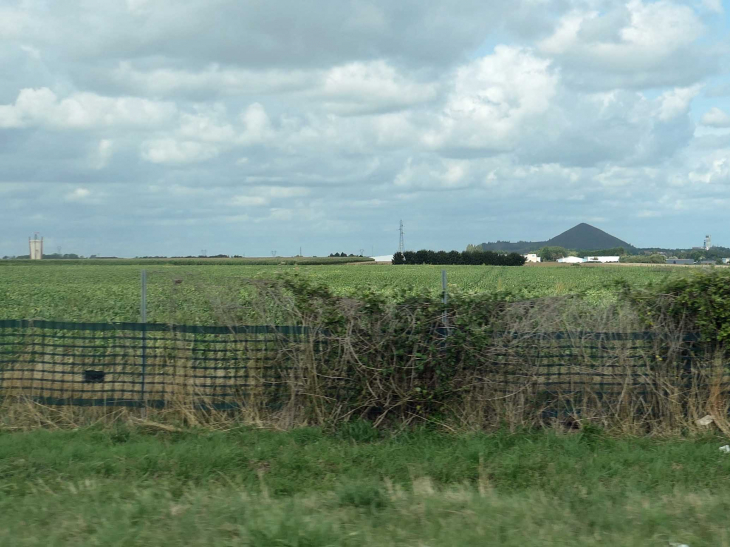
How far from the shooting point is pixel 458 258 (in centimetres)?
5356

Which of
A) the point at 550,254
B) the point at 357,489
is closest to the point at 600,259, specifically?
the point at 550,254

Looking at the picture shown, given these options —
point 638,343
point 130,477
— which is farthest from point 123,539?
point 638,343

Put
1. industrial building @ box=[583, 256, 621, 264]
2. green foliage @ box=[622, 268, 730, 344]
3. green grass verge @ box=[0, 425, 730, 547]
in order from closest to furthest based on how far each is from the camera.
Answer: green grass verge @ box=[0, 425, 730, 547] → green foliage @ box=[622, 268, 730, 344] → industrial building @ box=[583, 256, 621, 264]

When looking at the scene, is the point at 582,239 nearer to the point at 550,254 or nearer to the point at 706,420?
the point at 550,254

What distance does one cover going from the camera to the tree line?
47.3 metres

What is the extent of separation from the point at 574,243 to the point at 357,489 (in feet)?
178

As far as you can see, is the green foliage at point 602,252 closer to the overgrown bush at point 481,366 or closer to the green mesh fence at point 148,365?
the overgrown bush at point 481,366

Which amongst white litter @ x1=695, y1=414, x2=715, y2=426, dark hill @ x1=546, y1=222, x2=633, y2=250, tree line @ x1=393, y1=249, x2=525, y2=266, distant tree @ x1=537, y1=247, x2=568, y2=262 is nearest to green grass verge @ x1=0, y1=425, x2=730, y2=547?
white litter @ x1=695, y1=414, x2=715, y2=426

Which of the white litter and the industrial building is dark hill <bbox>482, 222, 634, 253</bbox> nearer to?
the industrial building

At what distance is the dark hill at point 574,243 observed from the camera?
51219 mm

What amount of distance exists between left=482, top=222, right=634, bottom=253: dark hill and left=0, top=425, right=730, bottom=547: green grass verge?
43.6 m

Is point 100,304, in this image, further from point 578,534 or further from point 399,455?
point 578,534

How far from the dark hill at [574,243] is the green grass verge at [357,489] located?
43.6 m

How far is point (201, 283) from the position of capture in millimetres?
8586
